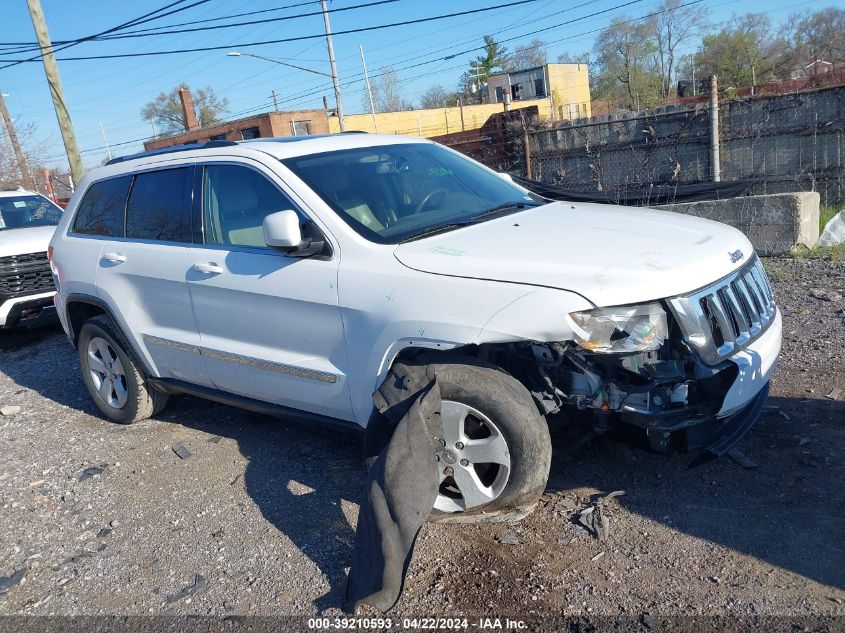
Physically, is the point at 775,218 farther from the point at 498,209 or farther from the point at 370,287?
the point at 370,287

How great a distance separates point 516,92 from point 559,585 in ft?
178

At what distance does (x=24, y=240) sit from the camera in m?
8.62

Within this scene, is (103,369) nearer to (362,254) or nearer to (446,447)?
(362,254)

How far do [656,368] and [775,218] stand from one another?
5.79 meters

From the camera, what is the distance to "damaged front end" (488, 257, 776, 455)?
3117mm

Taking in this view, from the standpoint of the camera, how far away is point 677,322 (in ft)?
10.3

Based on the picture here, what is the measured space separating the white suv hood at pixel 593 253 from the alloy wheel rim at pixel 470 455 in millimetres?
646

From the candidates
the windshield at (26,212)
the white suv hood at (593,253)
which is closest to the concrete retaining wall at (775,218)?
the white suv hood at (593,253)

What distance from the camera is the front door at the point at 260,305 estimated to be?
12.6ft

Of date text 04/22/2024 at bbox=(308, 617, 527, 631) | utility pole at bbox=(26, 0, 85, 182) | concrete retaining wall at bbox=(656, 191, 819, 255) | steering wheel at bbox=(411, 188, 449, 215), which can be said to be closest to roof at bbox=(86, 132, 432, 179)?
steering wheel at bbox=(411, 188, 449, 215)

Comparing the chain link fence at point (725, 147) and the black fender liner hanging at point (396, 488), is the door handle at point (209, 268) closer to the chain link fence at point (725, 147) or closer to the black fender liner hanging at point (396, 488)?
the black fender liner hanging at point (396, 488)

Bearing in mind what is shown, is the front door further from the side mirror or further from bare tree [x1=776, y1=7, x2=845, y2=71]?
bare tree [x1=776, y1=7, x2=845, y2=71]

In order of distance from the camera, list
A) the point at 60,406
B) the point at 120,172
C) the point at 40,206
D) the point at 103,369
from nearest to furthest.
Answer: the point at 120,172 → the point at 103,369 → the point at 60,406 → the point at 40,206

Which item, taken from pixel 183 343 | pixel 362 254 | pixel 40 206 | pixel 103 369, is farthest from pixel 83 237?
pixel 40 206
